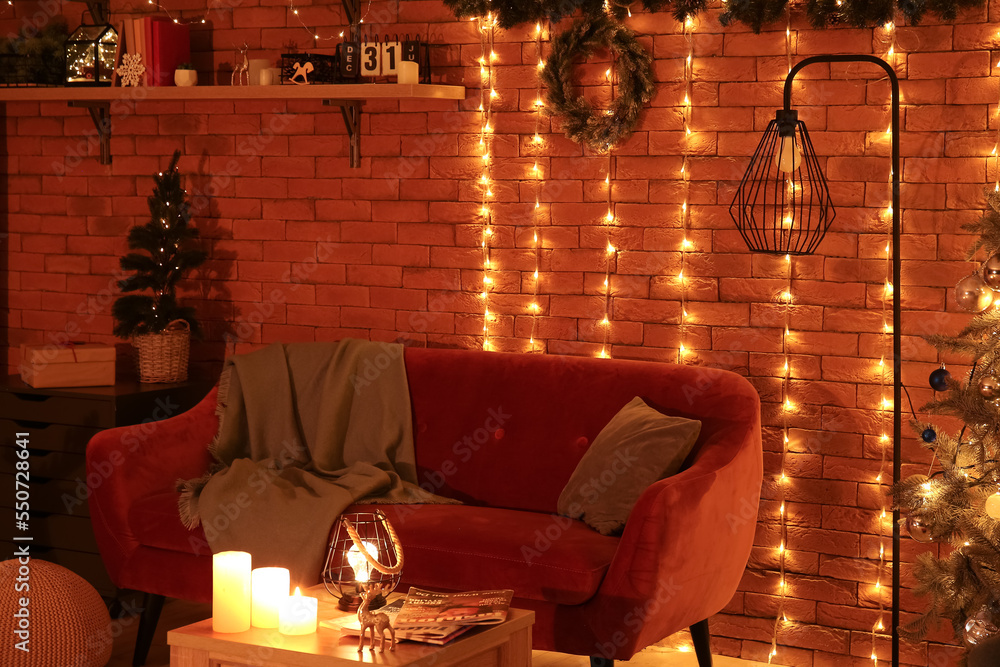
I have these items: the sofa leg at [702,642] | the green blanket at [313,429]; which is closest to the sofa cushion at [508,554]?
the green blanket at [313,429]

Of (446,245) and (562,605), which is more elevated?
(446,245)

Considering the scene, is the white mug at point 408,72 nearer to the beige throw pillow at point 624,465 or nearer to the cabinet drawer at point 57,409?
the beige throw pillow at point 624,465

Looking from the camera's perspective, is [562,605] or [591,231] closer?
[562,605]

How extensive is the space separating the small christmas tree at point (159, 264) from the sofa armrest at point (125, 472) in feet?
1.94

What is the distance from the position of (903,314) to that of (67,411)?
8.85ft

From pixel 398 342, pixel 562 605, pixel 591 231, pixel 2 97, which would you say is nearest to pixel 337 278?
pixel 398 342

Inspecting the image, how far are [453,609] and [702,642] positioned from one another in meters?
1.07

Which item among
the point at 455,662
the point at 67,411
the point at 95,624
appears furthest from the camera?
the point at 67,411

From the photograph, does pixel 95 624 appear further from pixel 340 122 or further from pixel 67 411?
pixel 340 122

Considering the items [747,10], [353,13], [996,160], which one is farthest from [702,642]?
[353,13]

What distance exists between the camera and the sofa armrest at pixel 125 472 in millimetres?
3330

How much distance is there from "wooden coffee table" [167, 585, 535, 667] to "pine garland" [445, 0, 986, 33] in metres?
1.94

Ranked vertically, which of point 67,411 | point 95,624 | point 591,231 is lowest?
point 95,624

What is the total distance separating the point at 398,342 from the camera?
13.2ft
